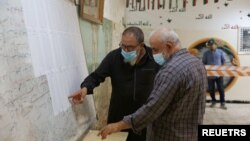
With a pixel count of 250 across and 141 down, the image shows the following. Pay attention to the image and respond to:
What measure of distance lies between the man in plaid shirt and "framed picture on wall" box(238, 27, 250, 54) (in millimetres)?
6234

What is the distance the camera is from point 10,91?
1.43 meters

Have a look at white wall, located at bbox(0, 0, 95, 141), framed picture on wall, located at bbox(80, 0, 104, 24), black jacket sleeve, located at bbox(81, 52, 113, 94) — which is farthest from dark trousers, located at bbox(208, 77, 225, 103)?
white wall, located at bbox(0, 0, 95, 141)

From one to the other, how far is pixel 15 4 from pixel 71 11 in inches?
39.8

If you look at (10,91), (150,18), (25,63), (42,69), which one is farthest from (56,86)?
(150,18)

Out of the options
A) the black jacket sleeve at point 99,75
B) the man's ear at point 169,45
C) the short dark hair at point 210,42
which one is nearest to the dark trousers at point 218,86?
the short dark hair at point 210,42

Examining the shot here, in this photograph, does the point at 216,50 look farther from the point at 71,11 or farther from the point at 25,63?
the point at 25,63

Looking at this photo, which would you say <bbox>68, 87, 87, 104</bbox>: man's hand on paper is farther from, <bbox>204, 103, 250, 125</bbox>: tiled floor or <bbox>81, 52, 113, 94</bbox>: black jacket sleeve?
<bbox>204, 103, 250, 125</bbox>: tiled floor

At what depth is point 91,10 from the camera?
3.31 m

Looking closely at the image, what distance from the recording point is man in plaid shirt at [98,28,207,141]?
1904 mm

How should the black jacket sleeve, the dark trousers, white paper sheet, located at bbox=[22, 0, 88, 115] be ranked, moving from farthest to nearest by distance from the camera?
1. the dark trousers
2. the black jacket sleeve
3. white paper sheet, located at bbox=[22, 0, 88, 115]

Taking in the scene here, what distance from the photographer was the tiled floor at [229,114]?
242 inches

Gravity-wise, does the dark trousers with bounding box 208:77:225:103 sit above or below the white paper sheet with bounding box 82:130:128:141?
below

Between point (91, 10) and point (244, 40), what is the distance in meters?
5.51

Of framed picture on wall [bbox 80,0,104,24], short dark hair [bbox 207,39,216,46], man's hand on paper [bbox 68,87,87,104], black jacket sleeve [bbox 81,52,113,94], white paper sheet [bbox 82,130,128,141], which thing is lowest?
white paper sheet [bbox 82,130,128,141]
